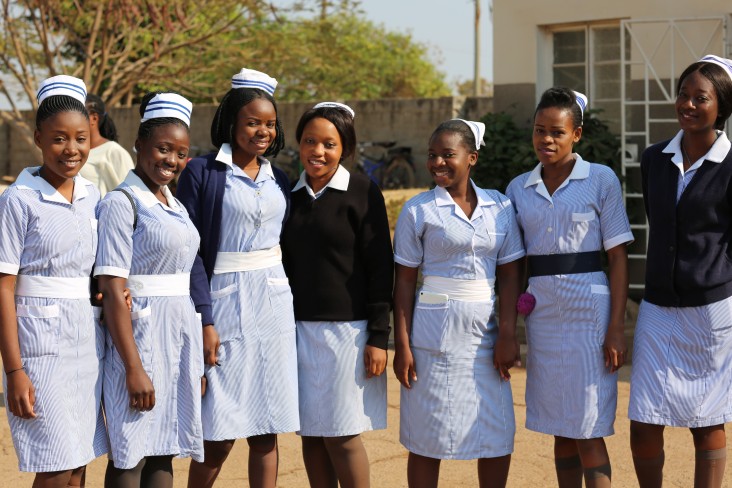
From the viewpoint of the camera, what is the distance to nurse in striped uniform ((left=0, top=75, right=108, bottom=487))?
3195mm

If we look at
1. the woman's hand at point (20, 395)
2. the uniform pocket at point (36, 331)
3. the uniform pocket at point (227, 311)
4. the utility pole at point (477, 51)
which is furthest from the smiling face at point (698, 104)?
the utility pole at point (477, 51)

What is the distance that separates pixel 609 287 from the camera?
3803mm

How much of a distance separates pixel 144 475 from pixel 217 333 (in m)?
0.56

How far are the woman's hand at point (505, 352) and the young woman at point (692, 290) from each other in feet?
1.51

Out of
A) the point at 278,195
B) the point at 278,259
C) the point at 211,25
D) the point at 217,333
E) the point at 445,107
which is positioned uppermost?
the point at 211,25

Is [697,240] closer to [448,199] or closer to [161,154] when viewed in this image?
[448,199]

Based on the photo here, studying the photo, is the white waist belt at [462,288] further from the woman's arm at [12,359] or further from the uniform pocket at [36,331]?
the woman's arm at [12,359]

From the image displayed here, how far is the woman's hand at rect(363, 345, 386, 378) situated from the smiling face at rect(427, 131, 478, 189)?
0.67m

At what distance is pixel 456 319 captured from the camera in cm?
377

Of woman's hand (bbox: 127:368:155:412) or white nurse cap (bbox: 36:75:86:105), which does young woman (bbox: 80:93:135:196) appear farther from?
woman's hand (bbox: 127:368:155:412)

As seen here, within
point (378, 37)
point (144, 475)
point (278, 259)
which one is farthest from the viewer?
point (378, 37)

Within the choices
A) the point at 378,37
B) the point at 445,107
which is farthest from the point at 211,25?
the point at 378,37

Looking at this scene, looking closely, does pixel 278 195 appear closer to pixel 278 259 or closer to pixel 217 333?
pixel 278 259

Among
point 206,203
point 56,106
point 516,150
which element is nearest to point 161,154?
point 206,203
